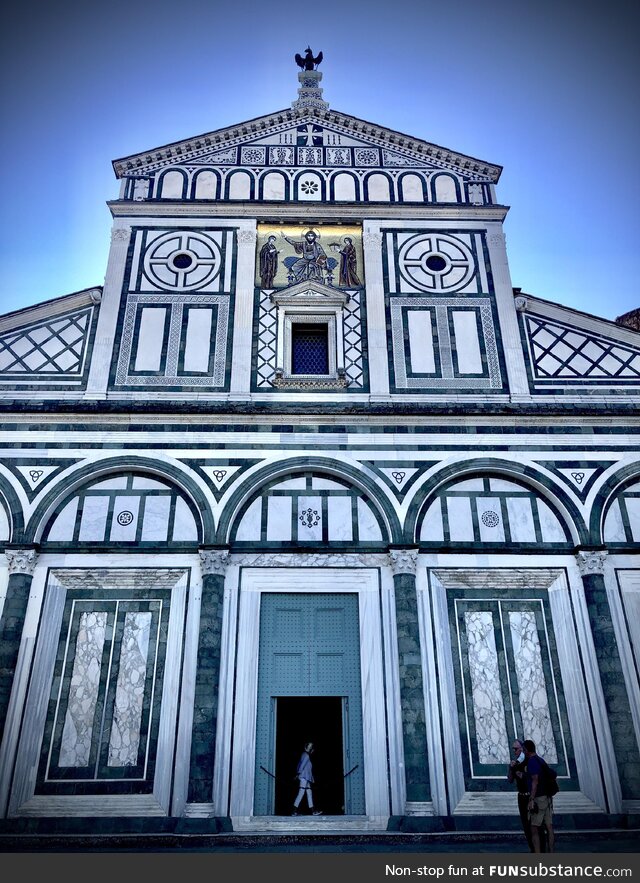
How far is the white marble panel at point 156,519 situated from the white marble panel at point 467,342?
615cm

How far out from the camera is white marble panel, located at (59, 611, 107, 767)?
12.7 m

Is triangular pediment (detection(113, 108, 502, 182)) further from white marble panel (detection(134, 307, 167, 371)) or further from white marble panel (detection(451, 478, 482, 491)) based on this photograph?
white marble panel (detection(451, 478, 482, 491))

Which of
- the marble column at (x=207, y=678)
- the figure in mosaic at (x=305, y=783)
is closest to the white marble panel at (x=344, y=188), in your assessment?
the marble column at (x=207, y=678)

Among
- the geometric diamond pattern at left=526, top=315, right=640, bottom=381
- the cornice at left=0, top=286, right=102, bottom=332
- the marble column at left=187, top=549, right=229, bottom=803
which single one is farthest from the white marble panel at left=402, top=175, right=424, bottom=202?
the marble column at left=187, top=549, right=229, bottom=803

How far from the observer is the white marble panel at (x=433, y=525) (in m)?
14.4

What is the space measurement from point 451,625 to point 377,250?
313 inches

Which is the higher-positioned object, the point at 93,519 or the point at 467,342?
the point at 467,342

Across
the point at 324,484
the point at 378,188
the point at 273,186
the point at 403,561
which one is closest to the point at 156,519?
the point at 324,484

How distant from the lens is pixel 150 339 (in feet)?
52.4

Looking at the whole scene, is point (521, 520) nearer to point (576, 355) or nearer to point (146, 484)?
point (576, 355)

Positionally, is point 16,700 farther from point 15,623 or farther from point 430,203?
point 430,203

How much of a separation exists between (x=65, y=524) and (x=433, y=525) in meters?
6.45

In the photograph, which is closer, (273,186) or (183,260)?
(183,260)
